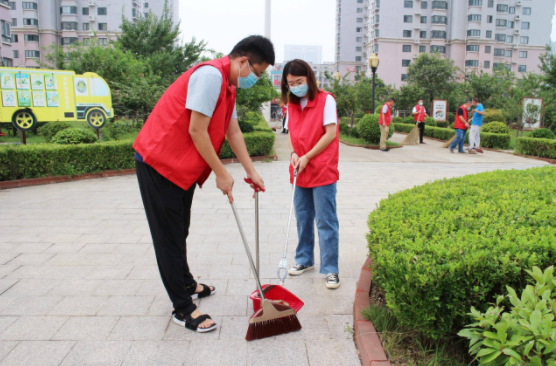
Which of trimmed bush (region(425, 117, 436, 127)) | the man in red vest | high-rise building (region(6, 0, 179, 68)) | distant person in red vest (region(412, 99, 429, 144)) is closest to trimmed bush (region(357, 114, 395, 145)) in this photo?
distant person in red vest (region(412, 99, 429, 144))

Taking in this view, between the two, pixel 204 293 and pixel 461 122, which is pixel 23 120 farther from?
pixel 461 122

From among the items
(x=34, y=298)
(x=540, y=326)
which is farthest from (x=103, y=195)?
(x=540, y=326)

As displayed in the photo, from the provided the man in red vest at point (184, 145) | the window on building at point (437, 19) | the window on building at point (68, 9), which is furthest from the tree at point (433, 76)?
the window on building at point (68, 9)

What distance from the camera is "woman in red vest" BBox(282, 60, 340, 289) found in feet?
10.0

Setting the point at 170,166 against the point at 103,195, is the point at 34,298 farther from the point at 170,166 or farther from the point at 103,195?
the point at 103,195

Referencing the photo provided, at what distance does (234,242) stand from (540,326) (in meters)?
3.08

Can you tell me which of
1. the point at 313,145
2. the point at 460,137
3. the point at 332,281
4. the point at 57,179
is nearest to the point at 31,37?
the point at 57,179

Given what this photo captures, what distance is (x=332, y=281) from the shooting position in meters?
3.15

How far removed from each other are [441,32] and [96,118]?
189ft

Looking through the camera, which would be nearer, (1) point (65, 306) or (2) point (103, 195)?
(1) point (65, 306)

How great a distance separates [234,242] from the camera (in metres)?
4.22

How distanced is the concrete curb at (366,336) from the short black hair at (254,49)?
1.67 meters

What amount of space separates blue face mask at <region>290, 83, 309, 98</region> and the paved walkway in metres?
1.47

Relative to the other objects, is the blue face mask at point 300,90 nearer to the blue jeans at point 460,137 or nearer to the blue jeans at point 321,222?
the blue jeans at point 321,222
